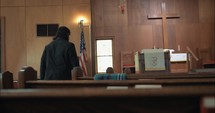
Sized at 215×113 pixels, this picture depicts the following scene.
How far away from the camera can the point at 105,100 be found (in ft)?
3.15

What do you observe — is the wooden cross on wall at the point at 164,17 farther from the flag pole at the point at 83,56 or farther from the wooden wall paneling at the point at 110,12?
the flag pole at the point at 83,56

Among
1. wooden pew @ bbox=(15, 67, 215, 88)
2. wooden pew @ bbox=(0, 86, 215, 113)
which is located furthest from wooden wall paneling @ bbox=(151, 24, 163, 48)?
wooden pew @ bbox=(0, 86, 215, 113)

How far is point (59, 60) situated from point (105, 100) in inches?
84.1

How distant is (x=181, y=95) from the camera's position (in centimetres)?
85

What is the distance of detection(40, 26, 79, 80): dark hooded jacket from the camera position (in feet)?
9.74

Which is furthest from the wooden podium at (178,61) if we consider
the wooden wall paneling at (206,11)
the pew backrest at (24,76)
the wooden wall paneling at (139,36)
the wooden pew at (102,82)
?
the pew backrest at (24,76)

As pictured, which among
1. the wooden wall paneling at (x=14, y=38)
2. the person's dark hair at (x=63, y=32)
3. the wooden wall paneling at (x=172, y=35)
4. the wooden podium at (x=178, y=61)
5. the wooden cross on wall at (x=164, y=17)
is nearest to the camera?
the person's dark hair at (x=63, y=32)

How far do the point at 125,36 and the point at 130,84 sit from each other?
6.27m

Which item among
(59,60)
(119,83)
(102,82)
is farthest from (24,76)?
(59,60)

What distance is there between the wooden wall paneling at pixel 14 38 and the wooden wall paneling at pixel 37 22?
0.50ft

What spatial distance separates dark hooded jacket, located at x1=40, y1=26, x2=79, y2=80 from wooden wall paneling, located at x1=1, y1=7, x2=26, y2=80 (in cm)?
487

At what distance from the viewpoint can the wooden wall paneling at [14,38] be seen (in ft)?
25.0

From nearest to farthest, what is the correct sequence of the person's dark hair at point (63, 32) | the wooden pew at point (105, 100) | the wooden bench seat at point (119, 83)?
the wooden pew at point (105, 100), the wooden bench seat at point (119, 83), the person's dark hair at point (63, 32)

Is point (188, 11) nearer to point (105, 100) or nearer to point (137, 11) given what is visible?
point (137, 11)
